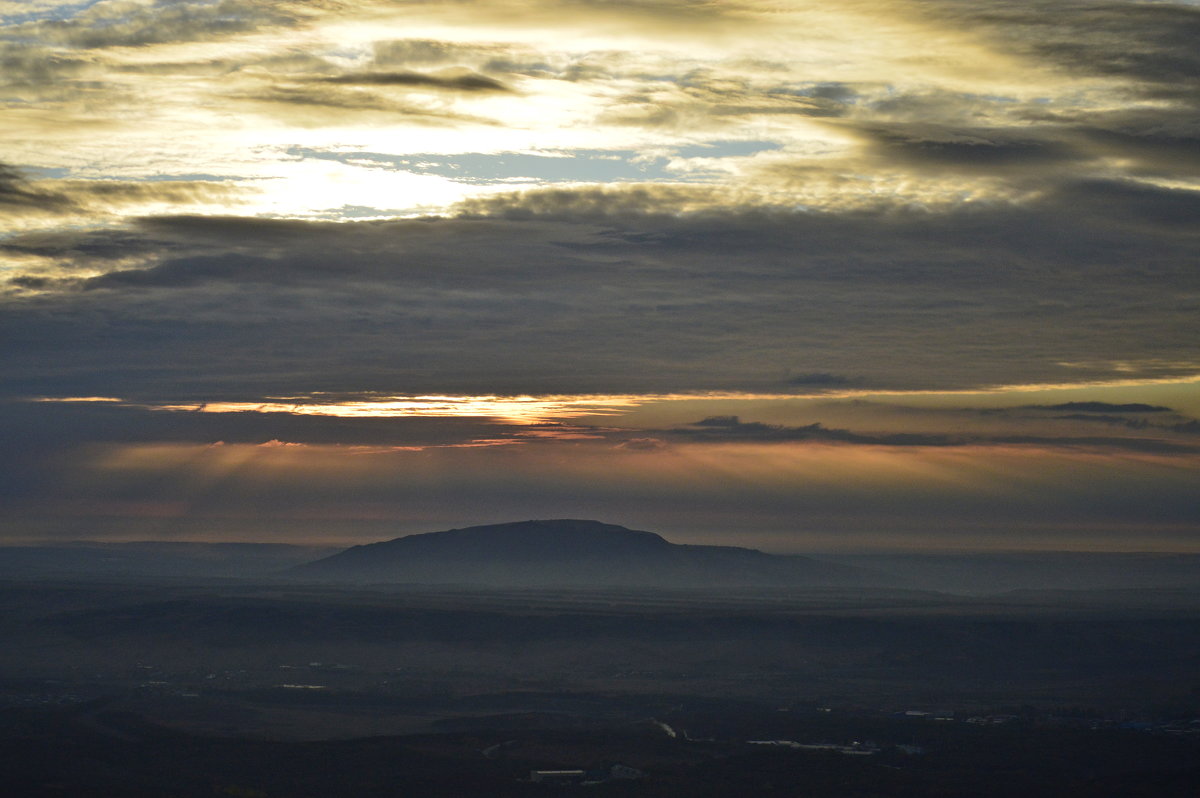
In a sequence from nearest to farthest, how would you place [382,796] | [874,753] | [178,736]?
[382,796], [874,753], [178,736]

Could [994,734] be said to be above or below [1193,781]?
below

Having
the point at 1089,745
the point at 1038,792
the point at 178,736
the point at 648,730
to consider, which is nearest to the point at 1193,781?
the point at 1038,792

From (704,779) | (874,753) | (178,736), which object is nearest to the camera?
(704,779)

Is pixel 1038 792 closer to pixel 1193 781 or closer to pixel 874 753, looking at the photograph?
pixel 1193 781

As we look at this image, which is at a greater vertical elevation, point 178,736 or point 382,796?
point 382,796

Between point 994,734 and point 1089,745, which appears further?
point 994,734

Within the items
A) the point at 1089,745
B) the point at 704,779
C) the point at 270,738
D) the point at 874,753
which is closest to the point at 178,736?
the point at 270,738

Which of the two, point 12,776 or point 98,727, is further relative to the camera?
point 98,727

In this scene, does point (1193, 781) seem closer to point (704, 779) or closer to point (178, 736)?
point (704, 779)

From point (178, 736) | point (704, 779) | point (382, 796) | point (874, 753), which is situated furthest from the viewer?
point (178, 736)
